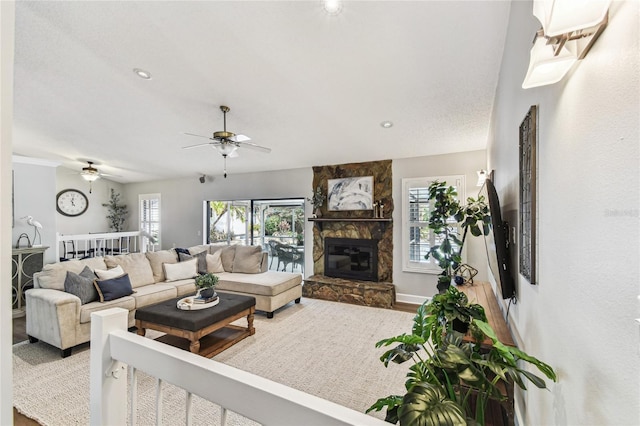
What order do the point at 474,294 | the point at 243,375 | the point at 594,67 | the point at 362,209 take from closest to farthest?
the point at 594,67
the point at 243,375
the point at 474,294
the point at 362,209

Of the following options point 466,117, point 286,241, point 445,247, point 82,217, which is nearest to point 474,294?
point 445,247

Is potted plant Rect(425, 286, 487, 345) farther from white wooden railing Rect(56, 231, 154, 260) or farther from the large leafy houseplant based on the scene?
white wooden railing Rect(56, 231, 154, 260)

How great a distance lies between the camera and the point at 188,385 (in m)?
0.87

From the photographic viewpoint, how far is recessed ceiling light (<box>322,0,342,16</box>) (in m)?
2.12

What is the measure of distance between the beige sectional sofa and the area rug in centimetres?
27

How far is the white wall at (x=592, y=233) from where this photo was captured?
0.57 m

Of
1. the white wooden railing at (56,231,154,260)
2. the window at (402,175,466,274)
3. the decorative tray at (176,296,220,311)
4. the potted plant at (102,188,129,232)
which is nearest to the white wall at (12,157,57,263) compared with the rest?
the white wooden railing at (56,231,154,260)

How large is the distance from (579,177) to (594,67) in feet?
0.95

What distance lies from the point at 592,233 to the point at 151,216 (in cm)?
934

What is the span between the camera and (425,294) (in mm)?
5012

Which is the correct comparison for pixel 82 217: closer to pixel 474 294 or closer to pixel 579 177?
pixel 474 294

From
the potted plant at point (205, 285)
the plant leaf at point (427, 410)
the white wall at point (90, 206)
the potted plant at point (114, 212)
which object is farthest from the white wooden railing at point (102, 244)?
the plant leaf at point (427, 410)

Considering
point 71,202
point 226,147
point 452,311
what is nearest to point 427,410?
point 452,311

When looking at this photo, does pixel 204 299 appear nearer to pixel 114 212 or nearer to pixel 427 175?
pixel 427 175
